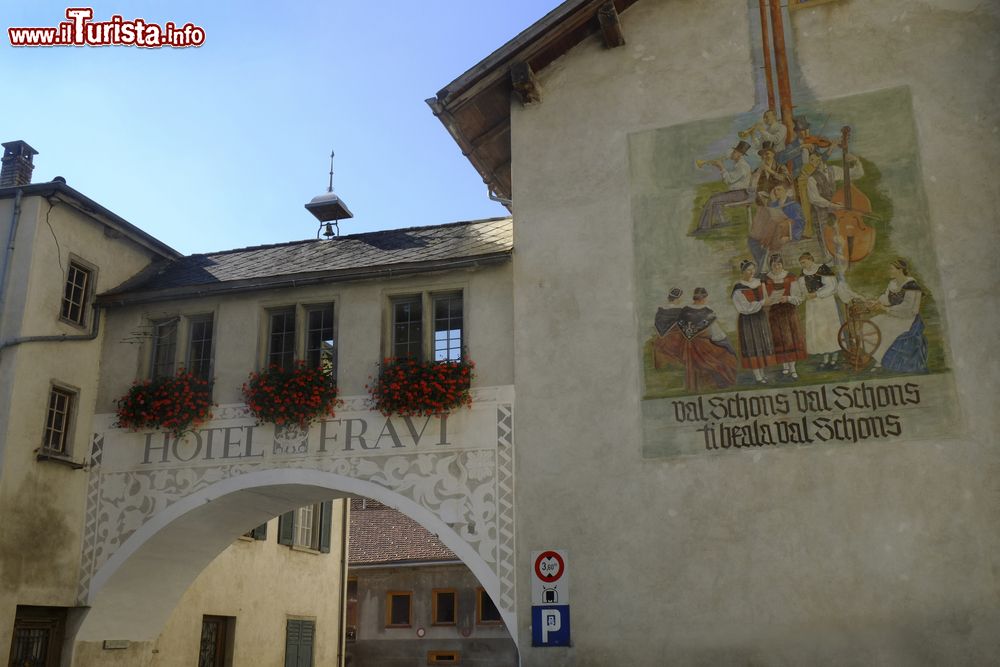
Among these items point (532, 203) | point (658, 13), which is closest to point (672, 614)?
point (532, 203)

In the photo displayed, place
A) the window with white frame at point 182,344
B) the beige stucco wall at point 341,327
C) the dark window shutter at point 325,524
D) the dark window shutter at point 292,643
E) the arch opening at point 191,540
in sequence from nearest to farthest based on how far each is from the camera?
the arch opening at point 191,540
the beige stucco wall at point 341,327
the window with white frame at point 182,344
the dark window shutter at point 292,643
the dark window shutter at point 325,524

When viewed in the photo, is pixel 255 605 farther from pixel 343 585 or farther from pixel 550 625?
pixel 550 625

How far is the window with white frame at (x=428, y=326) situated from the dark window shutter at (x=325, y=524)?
8.64 metres

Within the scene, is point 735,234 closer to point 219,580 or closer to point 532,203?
point 532,203

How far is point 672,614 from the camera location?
11.8 m

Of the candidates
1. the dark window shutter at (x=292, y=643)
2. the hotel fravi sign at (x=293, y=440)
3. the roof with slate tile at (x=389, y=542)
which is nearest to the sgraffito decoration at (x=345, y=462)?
the hotel fravi sign at (x=293, y=440)

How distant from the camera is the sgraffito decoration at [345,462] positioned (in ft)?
42.2

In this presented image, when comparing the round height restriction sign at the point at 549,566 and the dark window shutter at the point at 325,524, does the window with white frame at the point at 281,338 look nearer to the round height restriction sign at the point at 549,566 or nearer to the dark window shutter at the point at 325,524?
the round height restriction sign at the point at 549,566

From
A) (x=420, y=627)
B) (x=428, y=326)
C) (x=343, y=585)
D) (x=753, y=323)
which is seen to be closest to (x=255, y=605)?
(x=343, y=585)

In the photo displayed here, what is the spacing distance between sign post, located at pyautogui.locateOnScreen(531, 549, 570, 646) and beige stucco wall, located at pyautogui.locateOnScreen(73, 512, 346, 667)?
21.1 feet

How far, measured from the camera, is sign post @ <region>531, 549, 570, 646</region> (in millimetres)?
12133

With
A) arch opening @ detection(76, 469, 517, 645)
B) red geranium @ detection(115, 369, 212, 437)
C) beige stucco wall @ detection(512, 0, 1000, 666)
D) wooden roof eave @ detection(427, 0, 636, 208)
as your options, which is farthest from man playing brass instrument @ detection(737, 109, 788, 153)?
red geranium @ detection(115, 369, 212, 437)

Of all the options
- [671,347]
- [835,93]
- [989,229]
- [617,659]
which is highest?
[835,93]

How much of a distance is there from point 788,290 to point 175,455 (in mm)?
8500
